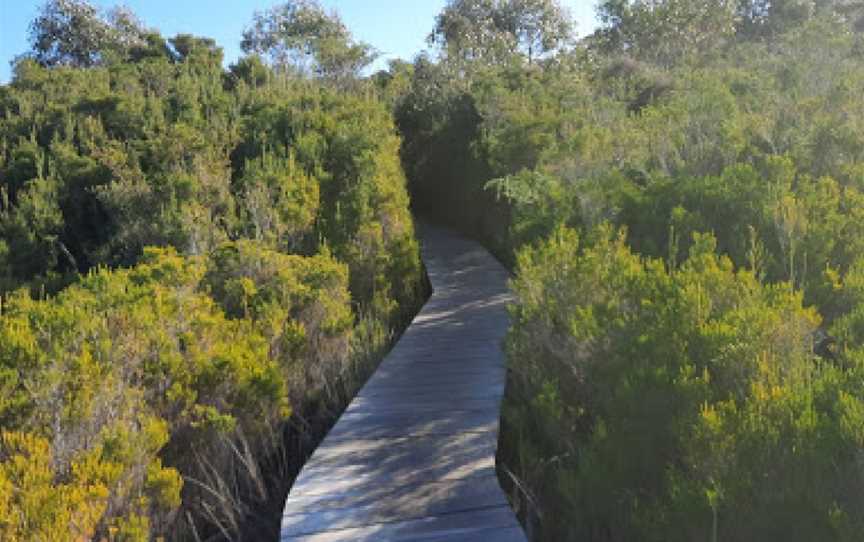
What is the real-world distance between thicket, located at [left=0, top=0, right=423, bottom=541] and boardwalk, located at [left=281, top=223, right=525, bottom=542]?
461 millimetres

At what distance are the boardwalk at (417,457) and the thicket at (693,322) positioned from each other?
0.25 m

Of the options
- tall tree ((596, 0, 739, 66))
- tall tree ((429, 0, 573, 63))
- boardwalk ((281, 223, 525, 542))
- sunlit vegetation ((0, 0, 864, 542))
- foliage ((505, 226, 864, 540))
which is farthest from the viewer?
tall tree ((429, 0, 573, 63))

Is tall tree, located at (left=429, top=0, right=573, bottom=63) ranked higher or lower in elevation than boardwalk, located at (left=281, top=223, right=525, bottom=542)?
higher

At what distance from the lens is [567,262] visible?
4188 mm

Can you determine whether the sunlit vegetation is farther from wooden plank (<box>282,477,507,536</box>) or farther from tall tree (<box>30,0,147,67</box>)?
tall tree (<box>30,0,147,67</box>)

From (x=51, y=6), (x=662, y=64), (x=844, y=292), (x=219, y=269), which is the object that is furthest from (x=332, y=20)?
(x=844, y=292)

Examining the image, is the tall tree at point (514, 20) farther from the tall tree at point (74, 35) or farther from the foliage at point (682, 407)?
the foliage at point (682, 407)

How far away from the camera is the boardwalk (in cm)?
339

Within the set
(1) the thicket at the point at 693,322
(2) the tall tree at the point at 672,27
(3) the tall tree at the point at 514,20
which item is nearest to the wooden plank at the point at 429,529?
(1) the thicket at the point at 693,322

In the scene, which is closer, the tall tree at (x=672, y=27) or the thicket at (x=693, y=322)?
the thicket at (x=693, y=322)

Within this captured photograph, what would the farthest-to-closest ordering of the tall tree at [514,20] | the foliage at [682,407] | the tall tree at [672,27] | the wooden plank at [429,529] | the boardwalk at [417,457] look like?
the tall tree at [514,20], the tall tree at [672,27], the boardwalk at [417,457], the wooden plank at [429,529], the foliage at [682,407]

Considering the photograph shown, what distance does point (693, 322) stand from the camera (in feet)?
10.1

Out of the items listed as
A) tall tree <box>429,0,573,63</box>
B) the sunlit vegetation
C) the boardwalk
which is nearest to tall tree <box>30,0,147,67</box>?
tall tree <box>429,0,573,63</box>

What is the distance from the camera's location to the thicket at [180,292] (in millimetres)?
3434
